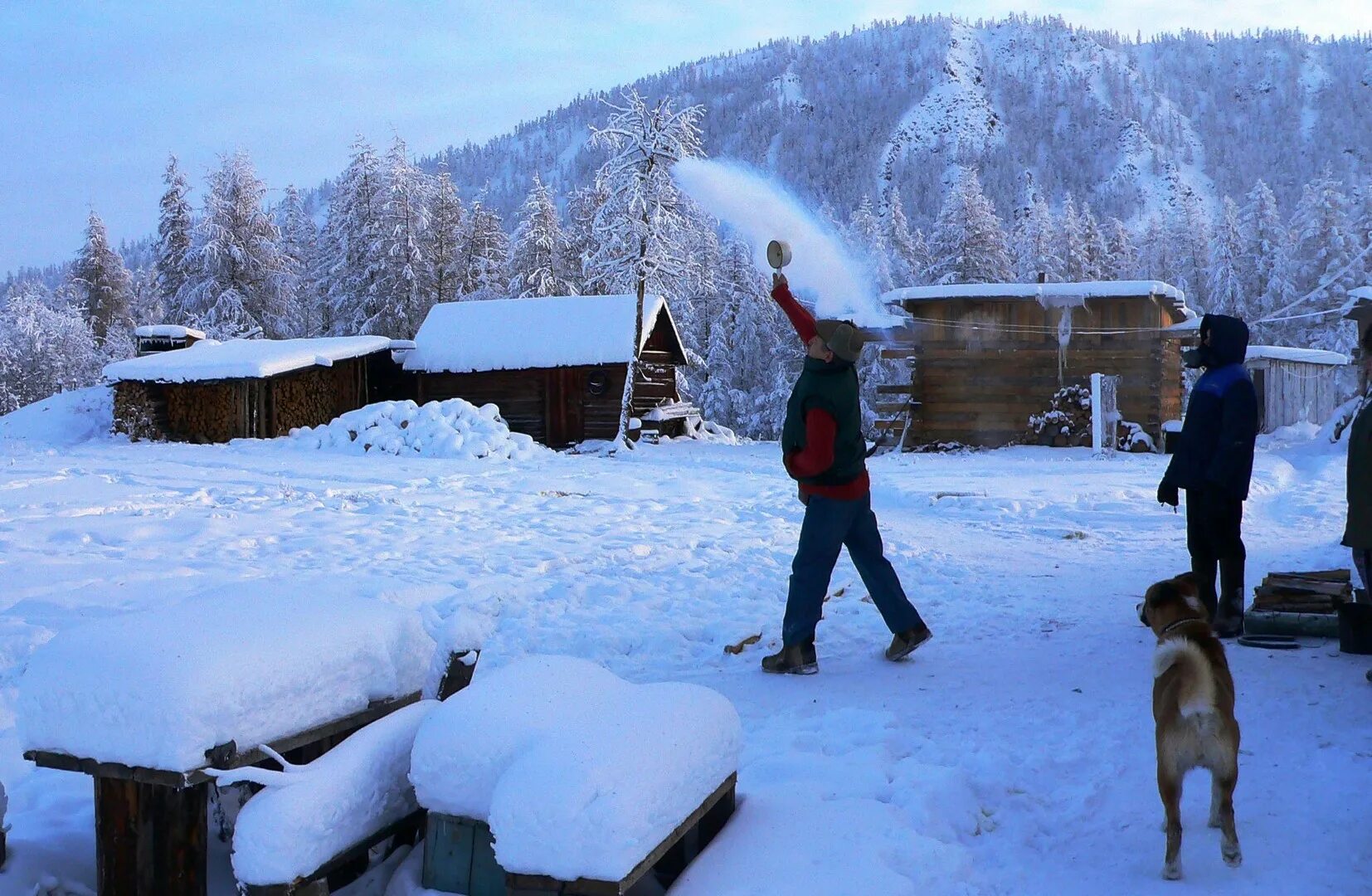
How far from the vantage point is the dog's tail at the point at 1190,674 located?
3.07 m

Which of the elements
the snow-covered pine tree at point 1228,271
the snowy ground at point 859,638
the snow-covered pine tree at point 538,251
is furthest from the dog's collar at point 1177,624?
the snow-covered pine tree at point 1228,271

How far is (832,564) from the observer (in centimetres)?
551

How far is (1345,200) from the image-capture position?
1818 inches

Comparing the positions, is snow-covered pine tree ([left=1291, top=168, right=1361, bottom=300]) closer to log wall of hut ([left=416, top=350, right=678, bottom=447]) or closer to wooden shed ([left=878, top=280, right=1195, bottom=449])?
wooden shed ([left=878, top=280, right=1195, bottom=449])

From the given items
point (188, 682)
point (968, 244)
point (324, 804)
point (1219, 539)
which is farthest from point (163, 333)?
point (968, 244)

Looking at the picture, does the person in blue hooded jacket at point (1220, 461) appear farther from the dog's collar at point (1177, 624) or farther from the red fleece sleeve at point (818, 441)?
the dog's collar at point (1177, 624)

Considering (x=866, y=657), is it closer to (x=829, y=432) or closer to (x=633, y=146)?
(x=829, y=432)

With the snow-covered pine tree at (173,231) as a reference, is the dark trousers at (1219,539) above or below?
below

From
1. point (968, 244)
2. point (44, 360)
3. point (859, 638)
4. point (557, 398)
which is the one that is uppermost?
point (968, 244)

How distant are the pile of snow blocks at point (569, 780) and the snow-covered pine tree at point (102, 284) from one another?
181 feet

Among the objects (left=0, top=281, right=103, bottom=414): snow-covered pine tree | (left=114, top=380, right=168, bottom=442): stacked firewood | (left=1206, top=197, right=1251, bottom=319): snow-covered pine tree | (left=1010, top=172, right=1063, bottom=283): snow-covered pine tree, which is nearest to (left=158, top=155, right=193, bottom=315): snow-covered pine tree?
(left=0, top=281, right=103, bottom=414): snow-covered pine tree

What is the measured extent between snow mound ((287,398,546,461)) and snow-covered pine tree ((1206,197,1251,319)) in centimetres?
3975

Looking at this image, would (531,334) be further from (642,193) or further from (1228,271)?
(1228,271)

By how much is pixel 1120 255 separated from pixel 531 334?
4315 cm
